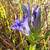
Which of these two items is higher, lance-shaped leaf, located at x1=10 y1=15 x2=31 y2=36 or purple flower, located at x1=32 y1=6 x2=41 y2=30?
purple flower, located at x1=32 y1=6 x2=41 y2=30

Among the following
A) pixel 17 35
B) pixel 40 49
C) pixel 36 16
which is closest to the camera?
pixel 36 16

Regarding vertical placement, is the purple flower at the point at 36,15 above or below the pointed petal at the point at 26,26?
above

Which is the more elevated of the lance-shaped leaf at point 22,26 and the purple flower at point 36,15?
the purple flower at point 36,15

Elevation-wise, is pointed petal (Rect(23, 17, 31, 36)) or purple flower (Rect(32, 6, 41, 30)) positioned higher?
purple flower (Rect(32, 6, 41, 30))

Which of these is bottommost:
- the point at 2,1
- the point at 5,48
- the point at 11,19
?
the point at 5,48

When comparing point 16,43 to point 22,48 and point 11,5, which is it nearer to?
point 22,48

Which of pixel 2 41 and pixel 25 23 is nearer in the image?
pixel 25 23

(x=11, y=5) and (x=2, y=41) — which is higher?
(x=11, y=5)

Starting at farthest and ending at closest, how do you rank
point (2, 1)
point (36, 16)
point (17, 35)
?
point (2, 1) < point (17, 35) < point (36, 16)

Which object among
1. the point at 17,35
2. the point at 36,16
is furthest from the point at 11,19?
the point at 36,16
